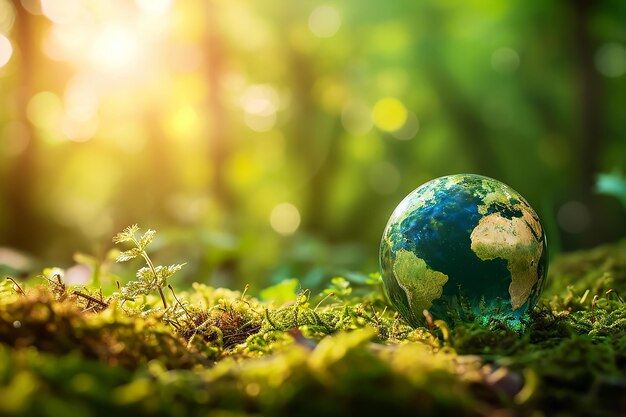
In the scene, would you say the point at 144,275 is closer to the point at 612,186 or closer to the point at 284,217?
the point at 612,186

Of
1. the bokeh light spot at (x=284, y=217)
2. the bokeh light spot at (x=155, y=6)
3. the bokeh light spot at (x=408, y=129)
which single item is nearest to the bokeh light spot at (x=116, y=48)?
the bokeh light spot at (x=155, y=6)

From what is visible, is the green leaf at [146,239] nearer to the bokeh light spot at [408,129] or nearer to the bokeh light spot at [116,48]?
the bokeh light spot at [116,48]

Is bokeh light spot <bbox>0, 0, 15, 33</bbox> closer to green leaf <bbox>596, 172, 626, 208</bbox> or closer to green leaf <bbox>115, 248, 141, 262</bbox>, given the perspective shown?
green leaf <bbox>596, 172, 626, 208</bbox>

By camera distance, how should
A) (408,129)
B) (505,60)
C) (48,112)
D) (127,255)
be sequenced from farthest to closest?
(48,112), (408,129), (505,60), (127,255)

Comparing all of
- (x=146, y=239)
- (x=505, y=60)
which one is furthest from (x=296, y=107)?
(x=146, y=239)

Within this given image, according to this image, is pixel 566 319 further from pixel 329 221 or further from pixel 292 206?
pixel 292 206

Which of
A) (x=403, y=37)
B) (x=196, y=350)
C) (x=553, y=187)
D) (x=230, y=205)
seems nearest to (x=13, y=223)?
(x=230, y=205)

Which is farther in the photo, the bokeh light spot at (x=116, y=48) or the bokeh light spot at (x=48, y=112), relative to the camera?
the bokeh light spot at (x=48, y=112)
